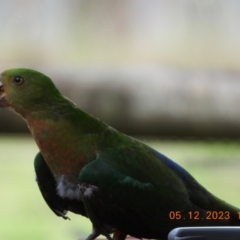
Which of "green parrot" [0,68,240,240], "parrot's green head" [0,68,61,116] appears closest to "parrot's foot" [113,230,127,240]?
"green parrot" [0,68,240,240]

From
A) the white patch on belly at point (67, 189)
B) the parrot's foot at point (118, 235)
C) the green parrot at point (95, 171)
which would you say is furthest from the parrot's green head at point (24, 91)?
the parrot's foot at point (118, 235)

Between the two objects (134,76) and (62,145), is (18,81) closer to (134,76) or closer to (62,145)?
(62,145)

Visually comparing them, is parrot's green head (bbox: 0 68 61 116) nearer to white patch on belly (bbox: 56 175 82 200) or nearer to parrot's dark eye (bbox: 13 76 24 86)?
parrot's dark eye (bbox: 13 76 24 86)

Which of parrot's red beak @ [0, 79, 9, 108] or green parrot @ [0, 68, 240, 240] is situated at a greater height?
parrot's red beak @ [0, 79, 9, 108]

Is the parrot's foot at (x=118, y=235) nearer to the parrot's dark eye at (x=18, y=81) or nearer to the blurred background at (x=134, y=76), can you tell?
the blurred background at (x=134, y=76)

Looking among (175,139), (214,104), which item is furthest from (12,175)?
(214,104)

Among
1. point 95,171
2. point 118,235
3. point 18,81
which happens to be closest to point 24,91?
point 18,81
